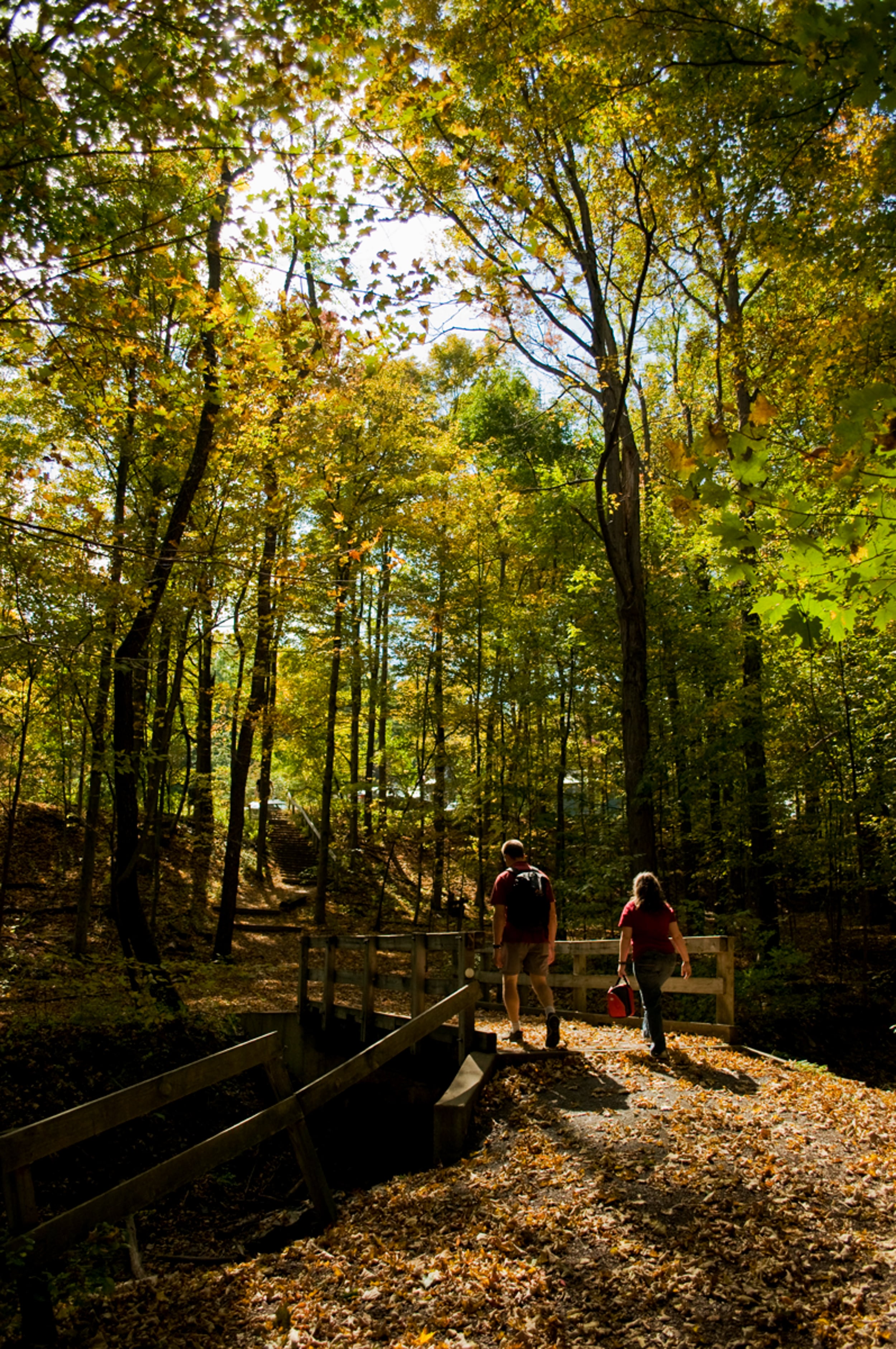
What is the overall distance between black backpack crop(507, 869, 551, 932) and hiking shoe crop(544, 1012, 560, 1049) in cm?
76

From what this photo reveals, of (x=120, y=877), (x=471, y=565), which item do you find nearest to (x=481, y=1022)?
(x=120, y=877)

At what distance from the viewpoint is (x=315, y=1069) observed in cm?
941

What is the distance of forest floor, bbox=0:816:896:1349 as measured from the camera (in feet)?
10.5

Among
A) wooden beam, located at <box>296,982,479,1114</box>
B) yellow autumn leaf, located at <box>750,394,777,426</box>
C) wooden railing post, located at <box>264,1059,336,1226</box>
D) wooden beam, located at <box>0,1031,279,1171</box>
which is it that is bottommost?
wooden railing post, located at <box>264,1059,336,1226</box>

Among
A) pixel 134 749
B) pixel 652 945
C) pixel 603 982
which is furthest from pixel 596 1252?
pixel 134 749

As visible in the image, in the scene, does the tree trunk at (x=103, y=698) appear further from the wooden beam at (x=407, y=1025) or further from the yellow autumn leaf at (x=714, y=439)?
the yellow autumn leaf at (x=714, y=439)

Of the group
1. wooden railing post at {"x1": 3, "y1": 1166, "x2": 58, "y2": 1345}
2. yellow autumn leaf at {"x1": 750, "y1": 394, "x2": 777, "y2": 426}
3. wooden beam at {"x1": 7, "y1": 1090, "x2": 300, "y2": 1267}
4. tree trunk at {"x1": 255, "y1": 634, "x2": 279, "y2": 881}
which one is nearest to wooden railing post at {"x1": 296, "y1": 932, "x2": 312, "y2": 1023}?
wooden beam at {"x1": 7, "y1": 1090, "x2": 300, "y2": 1267}

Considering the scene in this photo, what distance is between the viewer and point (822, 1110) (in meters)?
5.55

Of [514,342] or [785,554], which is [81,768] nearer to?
[514,342]

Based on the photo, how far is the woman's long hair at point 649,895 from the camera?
6.66 m

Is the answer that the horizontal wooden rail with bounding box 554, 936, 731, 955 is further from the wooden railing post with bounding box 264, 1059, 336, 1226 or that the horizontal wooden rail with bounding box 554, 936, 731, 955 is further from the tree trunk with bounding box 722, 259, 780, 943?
the tree trunk with bounding box 722, 259, 780, 943

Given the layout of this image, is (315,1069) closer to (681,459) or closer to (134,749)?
(134,749)

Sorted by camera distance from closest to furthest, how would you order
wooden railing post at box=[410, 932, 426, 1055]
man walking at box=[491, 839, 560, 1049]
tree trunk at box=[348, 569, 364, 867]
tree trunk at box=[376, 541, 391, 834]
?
1. man walking at box=[491, 839, 560, 1049]
2. wooden railing post at box=[410, 932, 426, 1055]
3. tree trunk at box=[348, 569, 364, 867]
4. tree trunk at box=[376, 541, 391, 834]

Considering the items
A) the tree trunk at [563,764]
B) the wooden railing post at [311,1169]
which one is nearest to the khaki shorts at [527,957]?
the wooden railing post at [311,1169]
